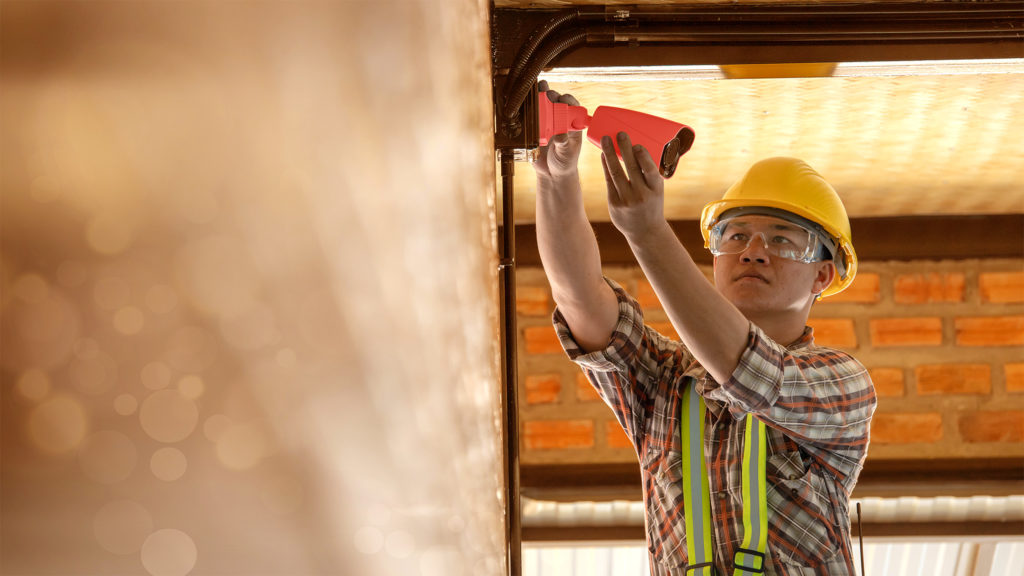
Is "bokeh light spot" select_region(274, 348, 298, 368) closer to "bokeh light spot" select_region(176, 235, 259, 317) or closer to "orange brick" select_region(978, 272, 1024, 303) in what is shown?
"bokeh light spot" select_region(176, 235, 259, 317)

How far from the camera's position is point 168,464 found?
0.17ft

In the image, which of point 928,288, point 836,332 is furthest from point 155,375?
point 928,288

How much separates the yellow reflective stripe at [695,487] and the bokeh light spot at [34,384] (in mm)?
1327

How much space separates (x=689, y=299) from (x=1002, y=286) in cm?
201

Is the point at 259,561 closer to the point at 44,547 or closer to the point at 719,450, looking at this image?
the point at 44,547

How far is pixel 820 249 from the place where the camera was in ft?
4.89

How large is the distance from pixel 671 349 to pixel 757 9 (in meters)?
0.63

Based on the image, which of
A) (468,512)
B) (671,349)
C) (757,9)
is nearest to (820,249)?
(671,349)

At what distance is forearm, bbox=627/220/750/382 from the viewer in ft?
3.46

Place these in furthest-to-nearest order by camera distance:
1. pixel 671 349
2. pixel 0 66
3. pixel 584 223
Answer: pixel 671 349
pixel 584 223
pixel 0 66

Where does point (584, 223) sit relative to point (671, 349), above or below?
above

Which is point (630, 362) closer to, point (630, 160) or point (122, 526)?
point (630, 160)

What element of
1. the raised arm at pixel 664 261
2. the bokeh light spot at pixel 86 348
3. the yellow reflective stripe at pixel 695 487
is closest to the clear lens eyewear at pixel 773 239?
the yellow reflective stripe at pixel 695 487

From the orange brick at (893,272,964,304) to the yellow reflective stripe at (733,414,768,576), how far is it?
1604 millimetres
